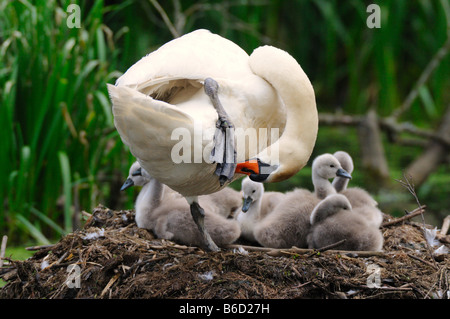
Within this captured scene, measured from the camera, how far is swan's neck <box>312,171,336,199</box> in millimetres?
4707

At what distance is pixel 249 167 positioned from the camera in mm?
3445

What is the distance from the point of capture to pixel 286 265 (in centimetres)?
360

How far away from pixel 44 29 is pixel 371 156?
173 inches

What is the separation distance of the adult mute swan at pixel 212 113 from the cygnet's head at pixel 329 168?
2.99 ft

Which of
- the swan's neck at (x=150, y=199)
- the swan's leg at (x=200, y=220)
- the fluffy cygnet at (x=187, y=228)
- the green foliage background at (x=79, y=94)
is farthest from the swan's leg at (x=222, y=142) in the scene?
the green foliage background at (x=79, y=94)

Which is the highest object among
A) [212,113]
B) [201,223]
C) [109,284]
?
[212,113]

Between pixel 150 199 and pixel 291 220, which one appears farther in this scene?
pixel 150 199

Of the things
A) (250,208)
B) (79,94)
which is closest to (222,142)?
(250,208)

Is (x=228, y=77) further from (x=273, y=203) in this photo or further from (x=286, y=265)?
(x=273, y=203)

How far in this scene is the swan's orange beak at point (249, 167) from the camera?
344 cm

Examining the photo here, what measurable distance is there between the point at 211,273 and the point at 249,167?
2.21 ft

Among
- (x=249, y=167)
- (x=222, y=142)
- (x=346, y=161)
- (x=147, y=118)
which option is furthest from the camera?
(x=346, y=161)

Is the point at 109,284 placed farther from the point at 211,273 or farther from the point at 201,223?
the point at 201,223

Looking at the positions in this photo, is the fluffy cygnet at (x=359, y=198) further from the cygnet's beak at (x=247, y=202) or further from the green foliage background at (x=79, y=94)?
the green foliage background at (x=79, y=94)
